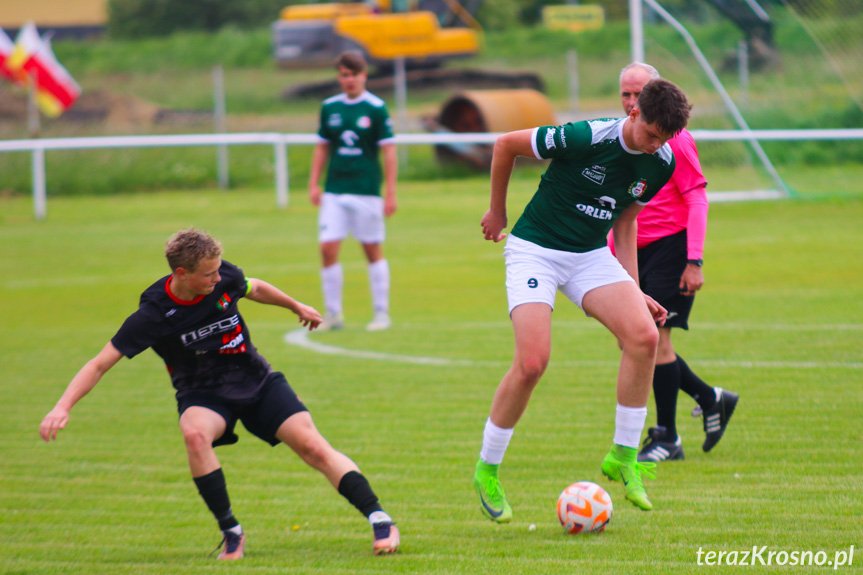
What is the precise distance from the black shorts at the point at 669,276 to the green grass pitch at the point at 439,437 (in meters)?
0.81

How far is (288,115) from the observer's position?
31188mm

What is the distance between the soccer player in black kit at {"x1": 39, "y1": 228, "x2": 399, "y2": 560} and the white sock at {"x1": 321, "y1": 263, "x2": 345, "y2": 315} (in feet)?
17.6

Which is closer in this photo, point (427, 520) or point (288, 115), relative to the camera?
point (427, 520)

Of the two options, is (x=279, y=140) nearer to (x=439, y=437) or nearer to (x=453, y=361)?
(x=453, y=361)

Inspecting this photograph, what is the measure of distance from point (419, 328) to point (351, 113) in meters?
2.22

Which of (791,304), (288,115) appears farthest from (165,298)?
(288,115)

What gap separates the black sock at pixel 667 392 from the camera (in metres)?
5.50

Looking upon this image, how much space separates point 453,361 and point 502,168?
4.08 metres

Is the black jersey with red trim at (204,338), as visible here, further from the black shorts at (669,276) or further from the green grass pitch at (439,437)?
the black shorts at (669,276)

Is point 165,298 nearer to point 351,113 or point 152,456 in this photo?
point 152,456

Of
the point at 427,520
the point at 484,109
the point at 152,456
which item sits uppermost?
the point at 427,520

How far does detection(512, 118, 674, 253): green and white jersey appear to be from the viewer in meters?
4.42

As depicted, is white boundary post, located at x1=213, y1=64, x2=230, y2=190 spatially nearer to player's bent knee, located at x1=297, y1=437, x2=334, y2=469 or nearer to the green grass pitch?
the green grass pitch

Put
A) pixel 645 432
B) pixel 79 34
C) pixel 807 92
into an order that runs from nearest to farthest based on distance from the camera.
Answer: pixel 645 432, pixel 807 92, pixel 79 34
